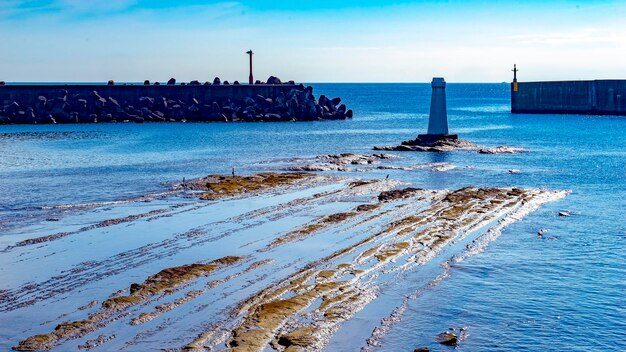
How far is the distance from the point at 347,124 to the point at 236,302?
84.6 metres

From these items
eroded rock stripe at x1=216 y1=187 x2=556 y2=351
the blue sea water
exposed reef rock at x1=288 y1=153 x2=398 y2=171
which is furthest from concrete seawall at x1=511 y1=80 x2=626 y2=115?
eroded rock stripe at x1=216 y1=187 x2=556 y2=351

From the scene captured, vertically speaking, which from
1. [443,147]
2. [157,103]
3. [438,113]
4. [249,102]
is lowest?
[443,147]

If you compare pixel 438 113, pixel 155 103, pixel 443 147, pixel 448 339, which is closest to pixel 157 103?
pixel 155 103

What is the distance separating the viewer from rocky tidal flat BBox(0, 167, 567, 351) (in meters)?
14.8

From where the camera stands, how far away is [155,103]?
103 m

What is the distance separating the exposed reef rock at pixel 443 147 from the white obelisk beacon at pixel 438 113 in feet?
1.19

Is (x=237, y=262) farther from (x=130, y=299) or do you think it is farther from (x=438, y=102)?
(x=438, y=102)

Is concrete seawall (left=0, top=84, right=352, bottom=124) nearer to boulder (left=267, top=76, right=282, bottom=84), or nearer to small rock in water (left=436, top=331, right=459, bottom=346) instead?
boulder (left=267, top=76, right=282, bottom=84)

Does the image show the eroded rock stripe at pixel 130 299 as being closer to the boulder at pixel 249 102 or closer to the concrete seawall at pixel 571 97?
the boulder at pixel 249 102

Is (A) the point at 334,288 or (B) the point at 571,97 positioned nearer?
(A) the point at 334,288

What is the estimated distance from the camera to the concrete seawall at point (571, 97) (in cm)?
10750

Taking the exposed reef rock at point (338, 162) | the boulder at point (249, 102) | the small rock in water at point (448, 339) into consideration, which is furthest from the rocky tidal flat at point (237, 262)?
the boulder at point (249, 102)

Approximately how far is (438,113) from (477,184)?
2219 centimetres

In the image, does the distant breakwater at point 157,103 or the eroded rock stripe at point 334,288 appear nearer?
the eroded rock stripe at point 334,288
